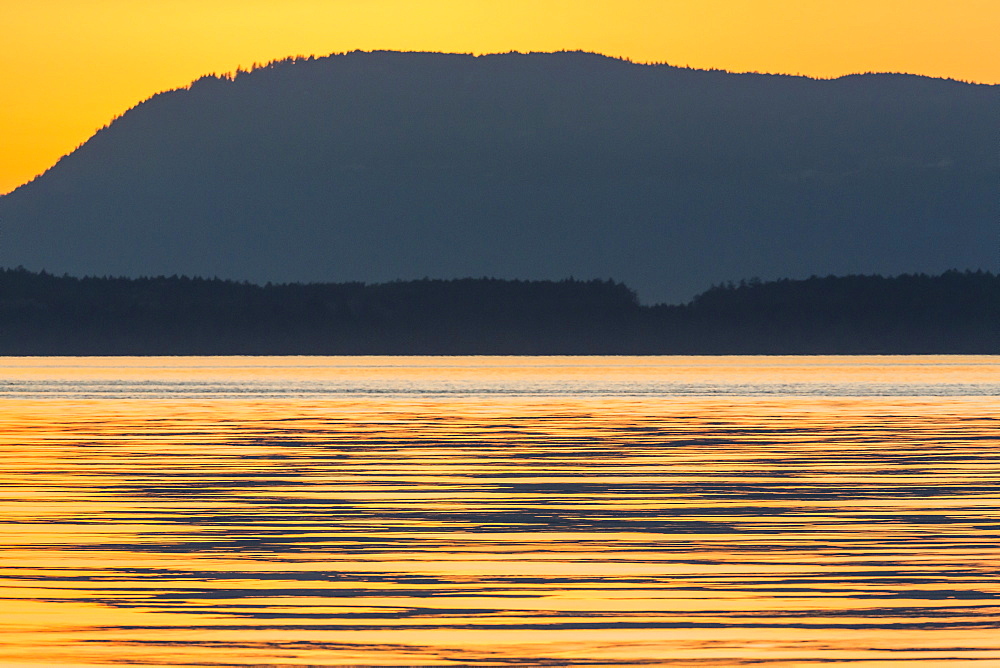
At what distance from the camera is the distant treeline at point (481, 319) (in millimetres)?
177500

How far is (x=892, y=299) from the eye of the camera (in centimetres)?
18775

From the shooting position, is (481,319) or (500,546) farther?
(481,319)

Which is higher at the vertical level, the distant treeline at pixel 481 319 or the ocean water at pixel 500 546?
the distant treeline at pixel 481 319

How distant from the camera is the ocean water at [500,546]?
12.9 m

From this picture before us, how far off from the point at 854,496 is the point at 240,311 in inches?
6614

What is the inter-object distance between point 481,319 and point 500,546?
172723mm

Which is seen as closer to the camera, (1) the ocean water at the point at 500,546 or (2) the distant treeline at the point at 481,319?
(1) the ocean water at the point at 500,546

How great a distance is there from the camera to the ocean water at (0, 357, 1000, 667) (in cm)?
1285

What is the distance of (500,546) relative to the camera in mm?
17703

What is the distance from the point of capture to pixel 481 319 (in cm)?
19038

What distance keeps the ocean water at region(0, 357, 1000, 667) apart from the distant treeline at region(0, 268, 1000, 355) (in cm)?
14036

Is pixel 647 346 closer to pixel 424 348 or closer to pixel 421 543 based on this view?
pixel 424 348

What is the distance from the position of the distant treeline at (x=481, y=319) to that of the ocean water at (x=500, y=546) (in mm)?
140359

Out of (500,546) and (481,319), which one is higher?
(481,319)
